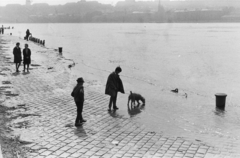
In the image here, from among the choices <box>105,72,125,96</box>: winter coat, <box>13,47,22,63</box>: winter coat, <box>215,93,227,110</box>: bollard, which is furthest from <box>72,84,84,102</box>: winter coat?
<box>13,47,22,63</box>: winter coat

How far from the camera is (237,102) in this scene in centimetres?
1527

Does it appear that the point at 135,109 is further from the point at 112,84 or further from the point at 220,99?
the point at 220,99

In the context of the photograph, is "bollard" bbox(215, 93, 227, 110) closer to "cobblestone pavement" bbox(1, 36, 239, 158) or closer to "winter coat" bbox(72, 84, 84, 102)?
"cobblestone pavement" bbox(1, 36, 239, 158)

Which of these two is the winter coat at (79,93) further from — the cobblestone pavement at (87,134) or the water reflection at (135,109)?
the water reflection at (135,109)

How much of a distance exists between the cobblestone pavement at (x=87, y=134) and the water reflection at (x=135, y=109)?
567mm

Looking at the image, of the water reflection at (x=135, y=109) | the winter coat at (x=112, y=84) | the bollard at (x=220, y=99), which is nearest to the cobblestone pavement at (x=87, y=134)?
the water reflection at (x=135, y=109)

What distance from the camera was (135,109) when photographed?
11453 mm

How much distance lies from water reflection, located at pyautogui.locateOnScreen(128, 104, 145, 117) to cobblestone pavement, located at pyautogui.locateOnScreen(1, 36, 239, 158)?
567 mm

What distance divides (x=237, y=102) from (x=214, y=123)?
5351mm

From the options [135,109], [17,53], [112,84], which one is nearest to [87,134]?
[112,84]

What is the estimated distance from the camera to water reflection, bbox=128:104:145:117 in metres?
10.8

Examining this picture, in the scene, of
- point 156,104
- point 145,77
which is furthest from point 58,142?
point 145,77

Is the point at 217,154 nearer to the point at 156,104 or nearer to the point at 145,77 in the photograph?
the point at 156,104

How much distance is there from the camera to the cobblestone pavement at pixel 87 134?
7.33 m
